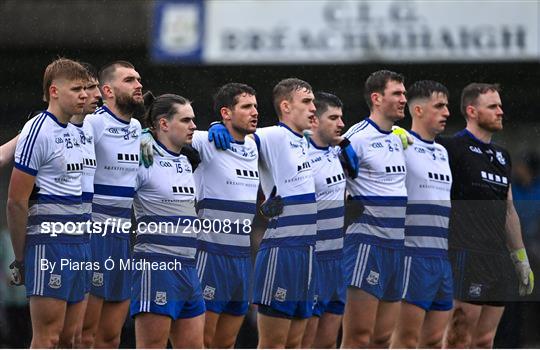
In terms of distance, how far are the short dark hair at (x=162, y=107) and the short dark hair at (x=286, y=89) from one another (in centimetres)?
71

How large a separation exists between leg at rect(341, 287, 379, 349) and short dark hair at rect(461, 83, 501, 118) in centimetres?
172

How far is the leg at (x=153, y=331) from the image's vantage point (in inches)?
341

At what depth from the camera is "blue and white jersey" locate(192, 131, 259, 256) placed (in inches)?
356

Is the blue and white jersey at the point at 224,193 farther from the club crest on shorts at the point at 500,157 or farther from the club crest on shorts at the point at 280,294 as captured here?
the club crest on shorts at the point at 500,157

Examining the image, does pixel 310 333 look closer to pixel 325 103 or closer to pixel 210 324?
pixel 210 324

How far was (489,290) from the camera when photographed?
10.0 m

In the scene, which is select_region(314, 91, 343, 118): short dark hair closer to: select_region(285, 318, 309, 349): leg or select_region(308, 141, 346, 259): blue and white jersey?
select_region(308, 141, 346, 259): blue and white jersey

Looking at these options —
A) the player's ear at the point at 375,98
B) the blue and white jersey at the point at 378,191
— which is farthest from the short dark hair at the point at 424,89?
the blue and white jersey at the point at 378,191

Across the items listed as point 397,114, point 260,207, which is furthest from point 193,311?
point 397,114

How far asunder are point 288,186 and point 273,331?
1021 millimetres

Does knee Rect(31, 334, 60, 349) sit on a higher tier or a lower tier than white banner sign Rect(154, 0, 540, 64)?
lower

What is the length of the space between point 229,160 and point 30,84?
80.5 inches

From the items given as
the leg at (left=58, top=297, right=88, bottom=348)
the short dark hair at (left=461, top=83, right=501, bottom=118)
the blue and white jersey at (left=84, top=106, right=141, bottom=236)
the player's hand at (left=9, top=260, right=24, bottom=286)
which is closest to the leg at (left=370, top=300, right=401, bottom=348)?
the short dark hair at (left=461, top=83, right=501, bottom=118)

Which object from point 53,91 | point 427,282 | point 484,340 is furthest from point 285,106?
point 484,340
